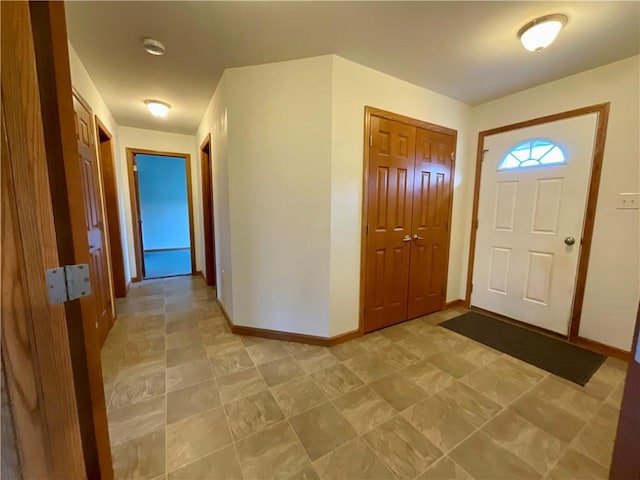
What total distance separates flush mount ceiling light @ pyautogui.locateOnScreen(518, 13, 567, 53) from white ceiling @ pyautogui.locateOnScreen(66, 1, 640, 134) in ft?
0.13

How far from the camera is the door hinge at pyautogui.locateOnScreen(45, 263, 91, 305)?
23.3 inches

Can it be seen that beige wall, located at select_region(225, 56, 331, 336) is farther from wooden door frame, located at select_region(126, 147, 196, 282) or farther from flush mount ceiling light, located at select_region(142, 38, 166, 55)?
wooden door frame, located at select_region(126, 147, 196, 282)

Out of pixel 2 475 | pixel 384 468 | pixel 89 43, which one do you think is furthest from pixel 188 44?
pixel 384 468

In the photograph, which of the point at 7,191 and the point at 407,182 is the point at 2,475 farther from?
the point at 407,182

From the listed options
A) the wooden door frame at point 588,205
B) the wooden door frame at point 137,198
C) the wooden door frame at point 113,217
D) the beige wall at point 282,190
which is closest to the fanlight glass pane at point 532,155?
the wooden door frame at point 588,205

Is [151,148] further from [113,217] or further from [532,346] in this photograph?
[532,346]

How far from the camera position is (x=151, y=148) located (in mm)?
4137

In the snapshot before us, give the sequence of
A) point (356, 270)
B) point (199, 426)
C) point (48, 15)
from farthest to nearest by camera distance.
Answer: point (356, 270), point (199, 426), point (48, 15)

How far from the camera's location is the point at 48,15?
604mm

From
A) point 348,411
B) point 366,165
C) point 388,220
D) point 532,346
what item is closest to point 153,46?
point 366,165

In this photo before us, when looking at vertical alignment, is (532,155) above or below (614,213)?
above

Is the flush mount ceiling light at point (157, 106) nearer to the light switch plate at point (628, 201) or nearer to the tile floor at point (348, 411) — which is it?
the tile floor at point (348, 411)

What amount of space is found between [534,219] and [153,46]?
3.59m

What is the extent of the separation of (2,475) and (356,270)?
2170 mm
